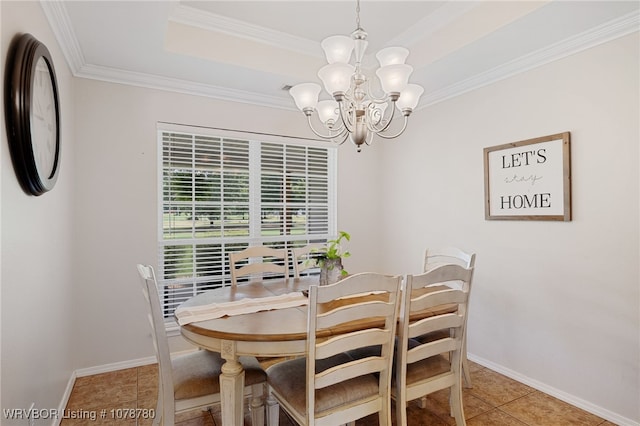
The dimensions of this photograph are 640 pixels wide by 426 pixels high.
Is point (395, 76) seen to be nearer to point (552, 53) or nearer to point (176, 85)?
point (552, 53)

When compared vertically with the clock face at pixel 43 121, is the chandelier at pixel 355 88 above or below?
above

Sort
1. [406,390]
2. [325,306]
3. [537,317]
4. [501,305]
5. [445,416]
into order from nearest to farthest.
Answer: [406,390] → [325,306] → [445,416] → [537,317] → [501,305]

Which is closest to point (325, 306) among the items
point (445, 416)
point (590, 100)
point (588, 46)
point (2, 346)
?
point (445, 416)

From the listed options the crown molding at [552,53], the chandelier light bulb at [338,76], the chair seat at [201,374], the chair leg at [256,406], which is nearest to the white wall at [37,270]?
the chair seat at [201,374]

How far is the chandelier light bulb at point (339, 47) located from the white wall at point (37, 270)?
149 cm

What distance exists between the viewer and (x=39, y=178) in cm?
172

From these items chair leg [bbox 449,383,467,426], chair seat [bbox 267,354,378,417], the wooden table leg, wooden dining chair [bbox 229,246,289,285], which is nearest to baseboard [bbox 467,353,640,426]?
chair leg [bbox 449,383,467,426]

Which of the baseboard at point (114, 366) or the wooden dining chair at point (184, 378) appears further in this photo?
the baseboard at point (114, 366)

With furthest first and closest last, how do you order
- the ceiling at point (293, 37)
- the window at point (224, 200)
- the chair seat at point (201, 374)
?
the window at point (224, 200) < the ceiling at point (293, 37) < the chair seat at point (201, 374)

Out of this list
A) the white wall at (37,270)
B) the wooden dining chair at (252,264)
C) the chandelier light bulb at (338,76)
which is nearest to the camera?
the white wall at (37,270)

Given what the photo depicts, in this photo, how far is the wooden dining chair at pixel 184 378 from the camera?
1.67 metres

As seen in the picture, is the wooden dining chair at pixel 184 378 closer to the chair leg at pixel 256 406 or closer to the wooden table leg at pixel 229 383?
the chair leg at pixel 256 406

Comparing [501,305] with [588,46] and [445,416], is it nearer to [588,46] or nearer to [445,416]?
[445,416]

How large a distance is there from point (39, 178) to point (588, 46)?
3.34 m
